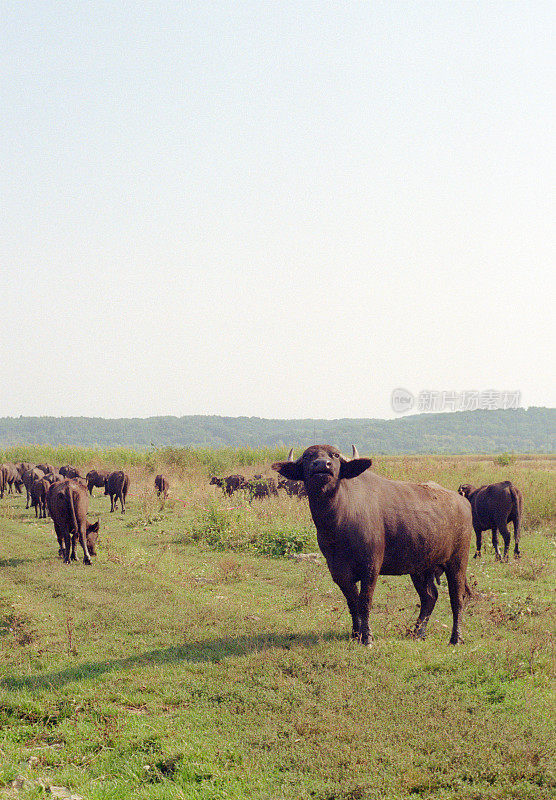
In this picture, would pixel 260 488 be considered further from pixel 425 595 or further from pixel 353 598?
pixel 353 598

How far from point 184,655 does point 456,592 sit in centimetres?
362

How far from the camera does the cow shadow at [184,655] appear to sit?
726 centimetres

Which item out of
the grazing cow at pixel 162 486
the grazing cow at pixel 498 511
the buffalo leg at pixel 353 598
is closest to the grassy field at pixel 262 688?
the buffalo leg at pixel 353 598

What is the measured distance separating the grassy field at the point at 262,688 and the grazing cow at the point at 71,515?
3.03 ft

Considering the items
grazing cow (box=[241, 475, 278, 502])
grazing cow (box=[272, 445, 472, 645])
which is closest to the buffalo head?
grazing cow (box=[272, 445, 472, 645])

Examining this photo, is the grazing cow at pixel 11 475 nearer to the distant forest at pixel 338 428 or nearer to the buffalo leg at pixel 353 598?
the buffalo leg at pixel 353 598

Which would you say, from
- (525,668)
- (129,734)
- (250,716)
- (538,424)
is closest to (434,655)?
(525,668)

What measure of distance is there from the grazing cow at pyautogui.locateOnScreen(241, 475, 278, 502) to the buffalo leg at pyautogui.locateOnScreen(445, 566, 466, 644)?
1429 centimetres

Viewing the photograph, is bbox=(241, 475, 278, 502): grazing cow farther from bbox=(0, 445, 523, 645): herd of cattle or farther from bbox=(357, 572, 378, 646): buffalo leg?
bbox=(357, 572, 378, 646): buffalo leg

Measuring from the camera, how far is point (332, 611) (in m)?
9.77

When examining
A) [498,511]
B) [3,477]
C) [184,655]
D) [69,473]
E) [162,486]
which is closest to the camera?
[184,655]

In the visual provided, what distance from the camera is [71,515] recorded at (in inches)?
539

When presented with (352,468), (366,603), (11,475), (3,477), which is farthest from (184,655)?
(11,475)

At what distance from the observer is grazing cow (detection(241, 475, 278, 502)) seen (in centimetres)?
2309
